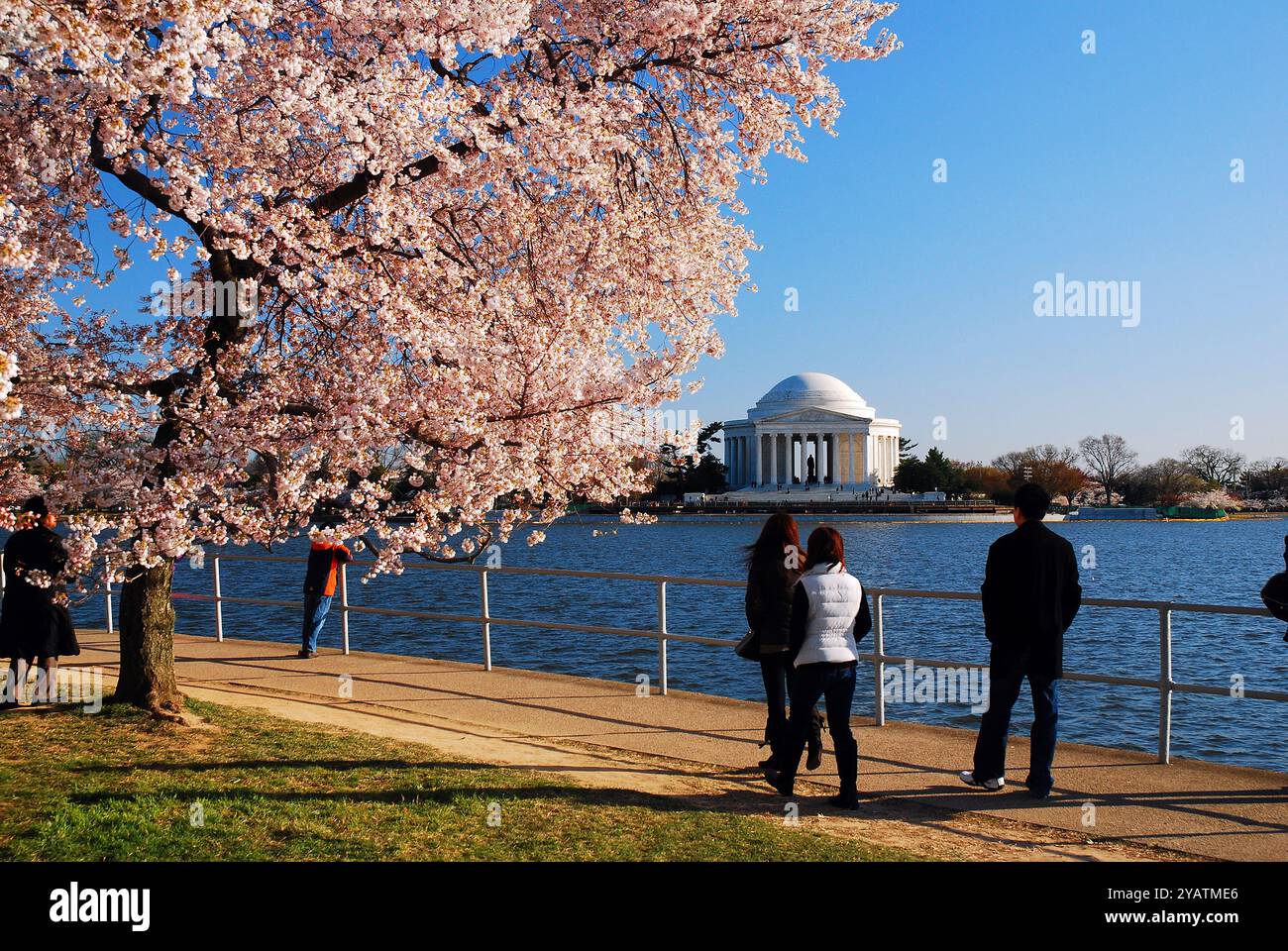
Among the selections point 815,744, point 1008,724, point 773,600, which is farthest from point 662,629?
point 1008,724

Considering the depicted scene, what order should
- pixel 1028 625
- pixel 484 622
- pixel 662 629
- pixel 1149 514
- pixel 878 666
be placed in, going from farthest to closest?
1. pixel 1149 514
2. pixel 484 622
3. pixel 662 629
4. pixel 878 666
5. pixel 1028 625

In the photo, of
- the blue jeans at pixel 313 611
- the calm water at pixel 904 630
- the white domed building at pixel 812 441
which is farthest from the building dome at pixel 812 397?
the blue jeans at pixel 313 611

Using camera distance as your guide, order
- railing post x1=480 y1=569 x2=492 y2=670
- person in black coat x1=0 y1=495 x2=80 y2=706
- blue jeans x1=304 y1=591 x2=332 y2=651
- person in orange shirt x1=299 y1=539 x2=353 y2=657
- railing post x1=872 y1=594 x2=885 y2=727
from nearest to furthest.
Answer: railing post x1=872 y1=594 x2=885 y2=727 → person in black coat x1=0 y1=495 x2=80 y2=706 → railing post x1=480 y1=569 x2=492 y2=670 → person in orange shirt x1=299 y1=539 x2=353 y2=657 → blue jeans x1=304 y1=591 x2=332 y2=651

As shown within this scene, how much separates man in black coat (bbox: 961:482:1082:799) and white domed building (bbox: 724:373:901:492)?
5585 inches

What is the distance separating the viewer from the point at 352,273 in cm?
801

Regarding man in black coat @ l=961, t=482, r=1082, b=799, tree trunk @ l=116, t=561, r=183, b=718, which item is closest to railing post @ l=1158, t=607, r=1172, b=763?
man in black coat @ l=961, t=482, r=1082, b=799

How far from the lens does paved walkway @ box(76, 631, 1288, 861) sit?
22.8ft

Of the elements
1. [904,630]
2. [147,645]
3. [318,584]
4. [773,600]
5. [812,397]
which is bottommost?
[904,630]

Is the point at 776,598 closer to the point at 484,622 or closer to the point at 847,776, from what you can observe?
the point at 847,776

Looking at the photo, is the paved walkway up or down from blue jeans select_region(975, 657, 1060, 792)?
down

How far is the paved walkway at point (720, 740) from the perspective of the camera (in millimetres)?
6957

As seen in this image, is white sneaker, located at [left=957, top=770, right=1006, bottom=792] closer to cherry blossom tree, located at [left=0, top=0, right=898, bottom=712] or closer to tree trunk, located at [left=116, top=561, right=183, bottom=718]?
cherry blossom tree, located at [left=0, top=0, right=898, bottom=712]

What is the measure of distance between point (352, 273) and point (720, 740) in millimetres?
4721

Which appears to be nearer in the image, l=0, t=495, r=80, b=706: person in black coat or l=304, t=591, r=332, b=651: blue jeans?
l=0, t=495, r=80, b=706: person in black coat
